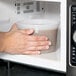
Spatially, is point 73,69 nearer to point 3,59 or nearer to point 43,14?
point 3,59

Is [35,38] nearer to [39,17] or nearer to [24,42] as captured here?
[24,42]

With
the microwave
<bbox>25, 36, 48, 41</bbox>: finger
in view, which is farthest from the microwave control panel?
<bbox>25, 36, 48, 41</bbox>: finger

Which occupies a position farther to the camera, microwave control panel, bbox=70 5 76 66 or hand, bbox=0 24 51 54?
hand, bbox=0 24 51 54

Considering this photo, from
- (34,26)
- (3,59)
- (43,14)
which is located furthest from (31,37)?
(43,14)

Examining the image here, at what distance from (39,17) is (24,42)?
11.2 inches

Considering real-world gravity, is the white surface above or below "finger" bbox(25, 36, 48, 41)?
below

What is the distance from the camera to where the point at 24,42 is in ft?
2.67

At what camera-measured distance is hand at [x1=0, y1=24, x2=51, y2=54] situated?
31.7 inches

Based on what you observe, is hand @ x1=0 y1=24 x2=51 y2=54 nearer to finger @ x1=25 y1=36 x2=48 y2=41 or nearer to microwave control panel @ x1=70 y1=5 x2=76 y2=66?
finger @ x1=25 y1=36 x2=48 y2=41

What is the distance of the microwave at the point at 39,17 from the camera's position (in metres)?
0.70

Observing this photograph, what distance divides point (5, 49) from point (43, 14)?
335mm

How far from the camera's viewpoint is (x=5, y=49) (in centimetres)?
86

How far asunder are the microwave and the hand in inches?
0.9

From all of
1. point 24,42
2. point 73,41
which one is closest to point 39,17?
point 24,42
